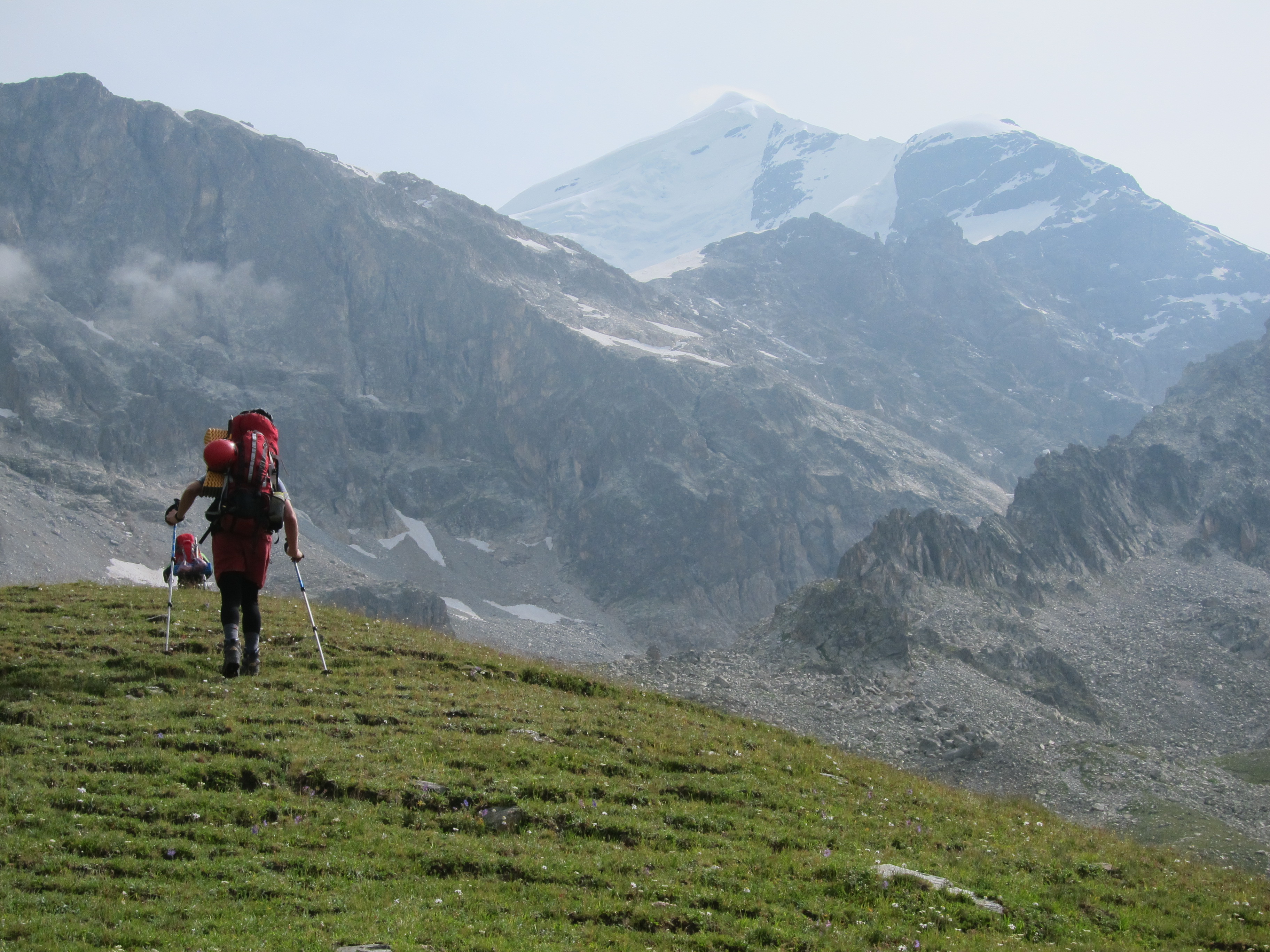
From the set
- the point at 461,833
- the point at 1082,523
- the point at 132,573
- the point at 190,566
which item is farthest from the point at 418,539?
the point at 461,833

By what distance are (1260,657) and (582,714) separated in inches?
4316

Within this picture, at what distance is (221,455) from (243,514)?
101cm

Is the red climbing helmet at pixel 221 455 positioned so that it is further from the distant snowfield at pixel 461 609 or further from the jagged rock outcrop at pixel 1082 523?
the distant snowfield at pixel 461 609

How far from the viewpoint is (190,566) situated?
24.5 metres

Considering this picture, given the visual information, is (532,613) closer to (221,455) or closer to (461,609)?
(461,609)

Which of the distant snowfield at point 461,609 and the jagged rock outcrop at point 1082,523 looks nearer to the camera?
the jagged rock outcrop at point 1082,523

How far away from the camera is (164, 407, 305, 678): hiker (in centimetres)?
1588

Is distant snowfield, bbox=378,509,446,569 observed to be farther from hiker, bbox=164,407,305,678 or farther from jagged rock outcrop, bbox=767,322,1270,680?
hiker, bbox=164,407,305,678

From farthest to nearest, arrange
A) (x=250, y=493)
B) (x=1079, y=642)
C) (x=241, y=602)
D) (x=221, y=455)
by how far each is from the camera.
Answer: (x=1079, y=642) → (x=241, y=602) → (x=250, y=493) → (x=221, y=455)

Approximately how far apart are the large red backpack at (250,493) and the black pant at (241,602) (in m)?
0.79

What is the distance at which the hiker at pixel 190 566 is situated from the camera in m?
24.0

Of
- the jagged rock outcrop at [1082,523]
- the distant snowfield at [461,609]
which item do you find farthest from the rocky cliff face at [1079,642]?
the distant snowfield at [461,609]

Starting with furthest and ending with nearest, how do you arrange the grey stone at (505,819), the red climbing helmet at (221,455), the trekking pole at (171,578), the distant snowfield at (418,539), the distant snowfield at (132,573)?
1. the distant snowfield at (418,539)
2. the distant snowfield at (132,573)
3. the trekking pole at (171,578)
4. the red climbing helmet at (221,455)
5. the grey stone at (505,819)

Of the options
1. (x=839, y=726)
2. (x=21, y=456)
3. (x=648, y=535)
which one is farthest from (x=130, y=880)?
(x=648, y=535)
